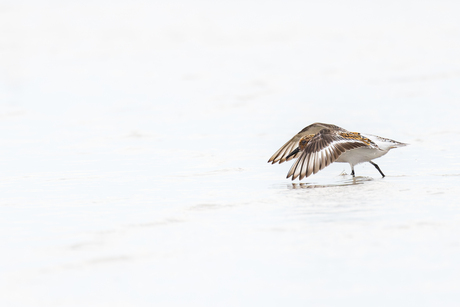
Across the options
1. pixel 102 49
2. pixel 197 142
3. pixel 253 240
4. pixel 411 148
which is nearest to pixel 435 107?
pixel 411 148

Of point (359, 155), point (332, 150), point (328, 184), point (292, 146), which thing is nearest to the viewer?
point (328, 184)

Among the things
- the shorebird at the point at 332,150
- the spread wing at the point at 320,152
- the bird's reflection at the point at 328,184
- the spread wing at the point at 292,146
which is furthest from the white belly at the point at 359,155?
the spread wing at the point at 292,146

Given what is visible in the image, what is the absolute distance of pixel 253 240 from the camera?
6387mm

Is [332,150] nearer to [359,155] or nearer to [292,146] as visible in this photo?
[359,155]

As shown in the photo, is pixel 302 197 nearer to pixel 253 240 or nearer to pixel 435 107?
pixel 253 240

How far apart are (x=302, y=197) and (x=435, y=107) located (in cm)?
779

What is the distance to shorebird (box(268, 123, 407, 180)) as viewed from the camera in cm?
927

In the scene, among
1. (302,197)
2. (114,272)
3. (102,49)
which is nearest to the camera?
(114,272)

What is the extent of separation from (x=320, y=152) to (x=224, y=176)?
53.4 inches

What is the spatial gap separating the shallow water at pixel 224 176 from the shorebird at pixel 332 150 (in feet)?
0.77

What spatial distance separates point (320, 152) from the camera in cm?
941

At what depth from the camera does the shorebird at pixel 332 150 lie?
30.4 feet

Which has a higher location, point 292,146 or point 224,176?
point 292,146

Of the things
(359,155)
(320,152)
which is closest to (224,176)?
(320,152)
